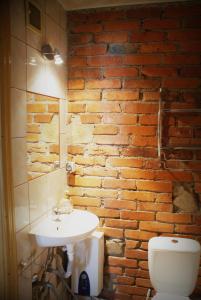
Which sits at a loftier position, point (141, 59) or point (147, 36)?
point (147, 36)

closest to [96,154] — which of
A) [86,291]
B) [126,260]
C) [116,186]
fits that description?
[116,186]

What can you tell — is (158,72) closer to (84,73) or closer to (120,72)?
(120,72)

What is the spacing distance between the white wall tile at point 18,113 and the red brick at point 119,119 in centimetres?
72

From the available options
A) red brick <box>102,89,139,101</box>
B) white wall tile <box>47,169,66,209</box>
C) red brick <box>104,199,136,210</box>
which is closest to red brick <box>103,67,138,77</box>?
red brick <box>102,89,139,101</box>

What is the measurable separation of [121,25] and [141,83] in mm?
448

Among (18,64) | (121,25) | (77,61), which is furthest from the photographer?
(77,61)

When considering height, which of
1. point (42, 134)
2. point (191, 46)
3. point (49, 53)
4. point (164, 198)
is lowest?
point (164, 198)

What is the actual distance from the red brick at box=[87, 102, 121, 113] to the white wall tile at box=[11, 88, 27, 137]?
0.68 m

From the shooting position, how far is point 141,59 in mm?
1944

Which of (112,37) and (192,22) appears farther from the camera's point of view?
(112,37)

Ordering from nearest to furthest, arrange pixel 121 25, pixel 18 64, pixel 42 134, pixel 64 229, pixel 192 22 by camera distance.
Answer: pixel 18 64, pixel 64 229, pixel 42 134, pixel 192 22, pixel 121 25

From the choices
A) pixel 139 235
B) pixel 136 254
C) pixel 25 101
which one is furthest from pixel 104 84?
pixel 136 254

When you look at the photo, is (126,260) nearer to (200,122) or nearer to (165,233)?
(165,233)

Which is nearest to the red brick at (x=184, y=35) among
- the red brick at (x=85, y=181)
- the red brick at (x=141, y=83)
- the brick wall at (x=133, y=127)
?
the brick wall at (x=133, y=127)
